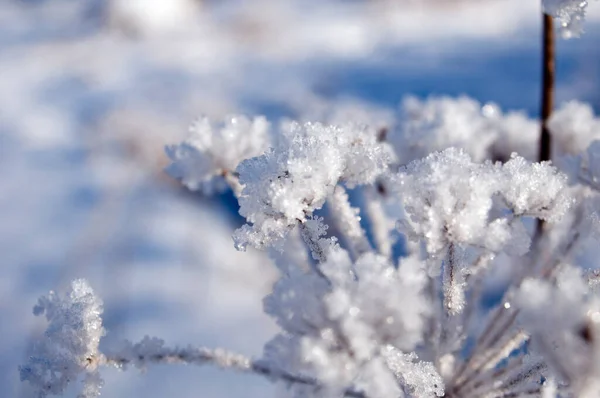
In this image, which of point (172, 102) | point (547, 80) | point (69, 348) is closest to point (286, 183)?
point (69, 348)

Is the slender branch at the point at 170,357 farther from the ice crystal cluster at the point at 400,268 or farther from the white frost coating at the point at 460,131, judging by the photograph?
the white frost coating at the point at 460,131

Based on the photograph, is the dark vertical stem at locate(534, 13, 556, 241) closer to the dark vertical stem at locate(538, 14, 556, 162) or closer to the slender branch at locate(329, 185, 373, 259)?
the dark vertical stem at locate(538, 14, 556, 162)

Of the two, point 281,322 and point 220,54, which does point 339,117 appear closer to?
point 281,322

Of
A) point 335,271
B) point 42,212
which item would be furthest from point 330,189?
point 42,212

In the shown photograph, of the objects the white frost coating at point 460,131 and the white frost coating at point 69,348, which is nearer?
the white frost coating at point 69,348

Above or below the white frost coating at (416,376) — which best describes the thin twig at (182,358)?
above

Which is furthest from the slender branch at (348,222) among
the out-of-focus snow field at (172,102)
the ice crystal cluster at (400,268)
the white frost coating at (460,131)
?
the out-of-focus snow field at (172,102)
